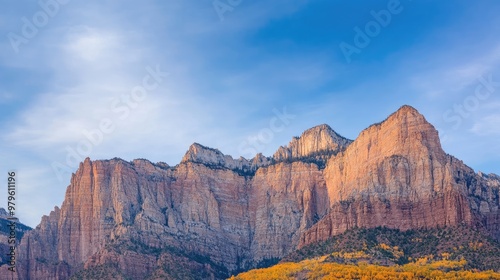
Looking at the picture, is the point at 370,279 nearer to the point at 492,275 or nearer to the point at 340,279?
the point at 340,279

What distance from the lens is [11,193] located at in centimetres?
16700

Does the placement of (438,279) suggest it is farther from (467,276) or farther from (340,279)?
(340,279)

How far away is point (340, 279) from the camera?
19812 centimetres

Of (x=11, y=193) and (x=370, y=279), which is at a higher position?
(x=11, y=193)

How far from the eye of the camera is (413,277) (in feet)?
650

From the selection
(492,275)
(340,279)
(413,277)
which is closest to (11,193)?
(340,279)

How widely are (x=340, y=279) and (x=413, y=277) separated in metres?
15.3

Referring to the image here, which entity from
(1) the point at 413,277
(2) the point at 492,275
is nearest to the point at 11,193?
(1) the point at 413,277

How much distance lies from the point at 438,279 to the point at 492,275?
1300 cm

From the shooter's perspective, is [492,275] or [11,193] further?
[492,275]

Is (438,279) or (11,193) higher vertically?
(11,193)

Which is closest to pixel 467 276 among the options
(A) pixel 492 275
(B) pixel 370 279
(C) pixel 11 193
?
(A) pixel 492 275

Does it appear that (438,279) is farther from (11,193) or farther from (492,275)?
(11,193)

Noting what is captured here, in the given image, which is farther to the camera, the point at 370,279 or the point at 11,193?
A: the point at 370,279
